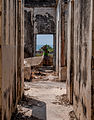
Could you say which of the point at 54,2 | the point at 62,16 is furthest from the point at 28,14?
the point at 62,16

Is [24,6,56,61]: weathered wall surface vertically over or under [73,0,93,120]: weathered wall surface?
over

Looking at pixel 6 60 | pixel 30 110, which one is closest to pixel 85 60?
pixel 6 60

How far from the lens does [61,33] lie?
10.7m

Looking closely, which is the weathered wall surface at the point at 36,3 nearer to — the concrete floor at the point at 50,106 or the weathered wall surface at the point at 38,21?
the weathered wall surface at the point at 38,21

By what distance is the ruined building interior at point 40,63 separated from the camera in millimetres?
3561

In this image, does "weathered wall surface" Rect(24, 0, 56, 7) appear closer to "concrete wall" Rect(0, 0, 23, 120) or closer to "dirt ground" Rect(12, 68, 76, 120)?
"dirt ground" Rect(12, 68, 76, 120)

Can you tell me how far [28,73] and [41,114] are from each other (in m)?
5.75

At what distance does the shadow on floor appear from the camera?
514 centimetres

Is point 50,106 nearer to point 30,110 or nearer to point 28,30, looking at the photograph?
point 30,110

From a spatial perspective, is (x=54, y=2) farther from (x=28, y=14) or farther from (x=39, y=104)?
(x=39, y=104)

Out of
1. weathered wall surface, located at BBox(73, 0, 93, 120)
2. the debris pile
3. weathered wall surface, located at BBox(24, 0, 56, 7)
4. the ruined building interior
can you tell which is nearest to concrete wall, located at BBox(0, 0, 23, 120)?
the ruined building interior

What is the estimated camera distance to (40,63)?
16.2 metres

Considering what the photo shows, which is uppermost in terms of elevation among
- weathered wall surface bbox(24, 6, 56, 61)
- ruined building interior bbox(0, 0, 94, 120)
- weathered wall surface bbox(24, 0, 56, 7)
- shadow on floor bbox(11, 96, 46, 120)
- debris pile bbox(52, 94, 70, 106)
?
weathered wall surface bbox(24, 0, 56, 7)

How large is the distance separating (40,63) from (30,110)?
10527 mm
